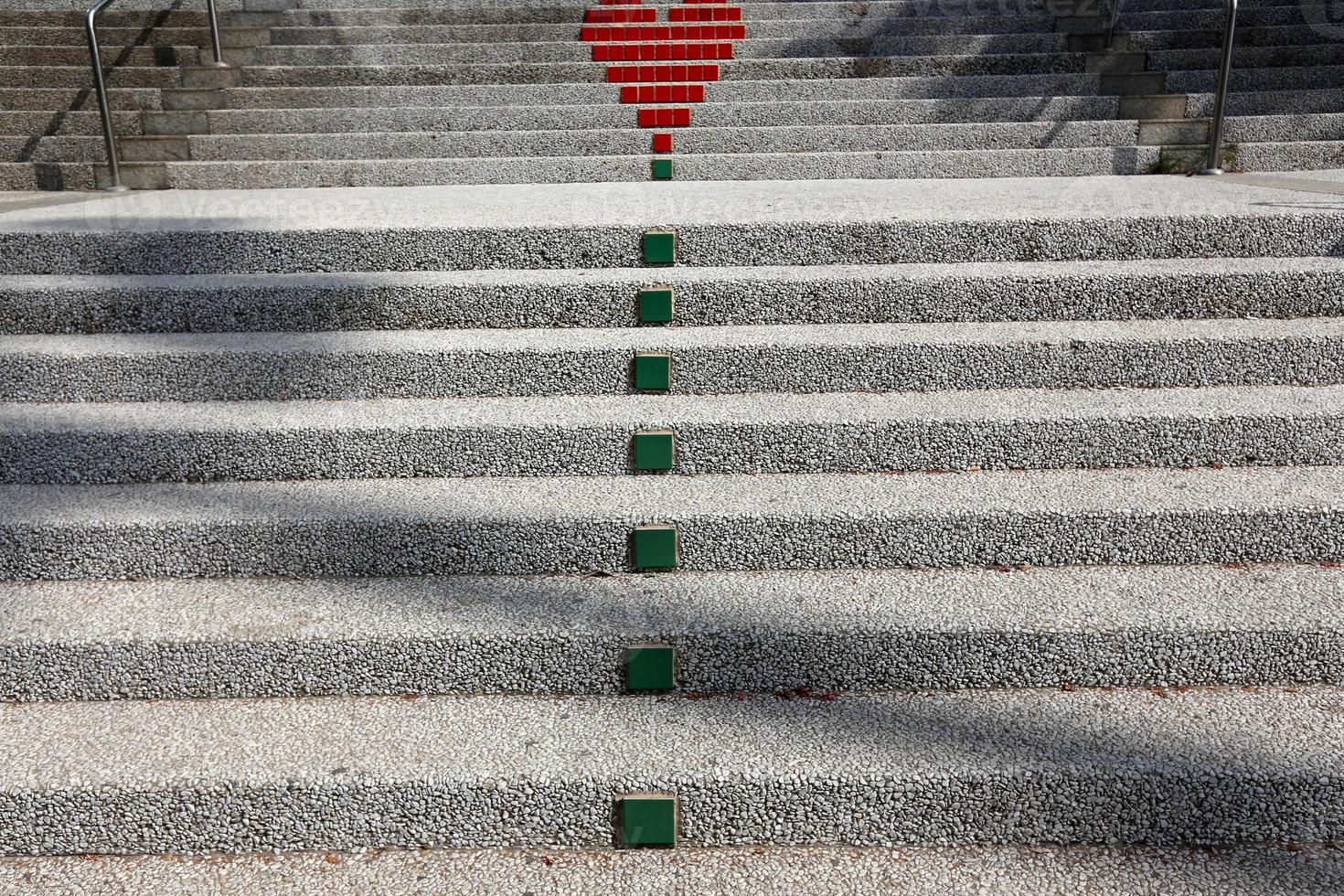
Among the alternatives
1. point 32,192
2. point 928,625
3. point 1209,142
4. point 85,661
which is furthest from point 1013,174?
point 32,192

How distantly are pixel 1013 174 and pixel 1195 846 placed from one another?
3426mm

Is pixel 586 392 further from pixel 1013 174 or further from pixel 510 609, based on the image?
pixel 1013 174

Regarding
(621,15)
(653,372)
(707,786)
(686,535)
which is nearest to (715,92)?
(621,15)

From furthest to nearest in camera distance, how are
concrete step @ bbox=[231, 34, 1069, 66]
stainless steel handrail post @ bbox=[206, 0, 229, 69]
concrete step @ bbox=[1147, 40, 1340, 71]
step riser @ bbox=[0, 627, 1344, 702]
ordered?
concrete step @ bbox=[231, 34, 1069, 66]
stainless steel handrail post @ bbox=[206, 0, 229, 69]
concrete step @ bbox=[1147, 40, 1340, 71]
step riser @ bbox=[0, 627, 1344, 702]

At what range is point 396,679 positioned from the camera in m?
2.14

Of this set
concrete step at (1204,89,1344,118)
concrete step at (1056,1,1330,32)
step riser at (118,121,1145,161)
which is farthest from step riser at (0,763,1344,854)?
concrete step at (1056,1,1330,32)

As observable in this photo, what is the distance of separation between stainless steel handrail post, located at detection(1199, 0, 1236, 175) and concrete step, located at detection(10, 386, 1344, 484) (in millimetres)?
2182

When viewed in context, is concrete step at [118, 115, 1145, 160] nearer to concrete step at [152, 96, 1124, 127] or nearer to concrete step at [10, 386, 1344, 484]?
concrete step at [152, 96, 1124, 127]

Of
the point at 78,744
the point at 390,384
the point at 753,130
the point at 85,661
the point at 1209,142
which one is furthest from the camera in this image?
the point at 753,130

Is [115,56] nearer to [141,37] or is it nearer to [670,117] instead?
[141,37]

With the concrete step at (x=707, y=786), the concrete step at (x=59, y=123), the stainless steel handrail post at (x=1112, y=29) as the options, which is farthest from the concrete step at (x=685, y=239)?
the stainless steel handrail post at (x=1112, y=29)

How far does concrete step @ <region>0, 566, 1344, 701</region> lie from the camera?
210 cm

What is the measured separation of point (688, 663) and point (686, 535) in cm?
35

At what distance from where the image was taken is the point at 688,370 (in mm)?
2842
